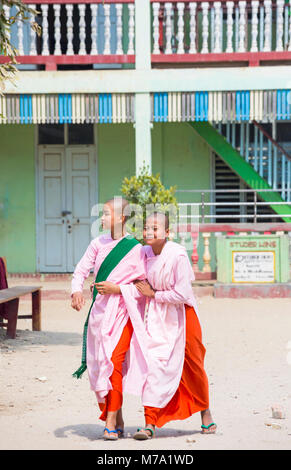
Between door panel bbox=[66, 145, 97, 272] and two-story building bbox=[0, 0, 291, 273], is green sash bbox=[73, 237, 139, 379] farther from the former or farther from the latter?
door panel bbox=[66, 145, 97, 272]

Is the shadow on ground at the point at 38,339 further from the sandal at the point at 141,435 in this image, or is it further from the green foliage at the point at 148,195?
the sandal at the point at 141,435

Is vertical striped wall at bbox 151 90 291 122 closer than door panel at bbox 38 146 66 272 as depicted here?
Yes

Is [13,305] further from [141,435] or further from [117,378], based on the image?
[141,435]

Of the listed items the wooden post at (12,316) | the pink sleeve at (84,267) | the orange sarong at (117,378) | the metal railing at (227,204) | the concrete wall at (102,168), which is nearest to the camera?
the orange sarong at (117,378)

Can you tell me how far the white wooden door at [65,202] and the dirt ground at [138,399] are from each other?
3989mm

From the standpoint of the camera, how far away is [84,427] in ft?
17.1

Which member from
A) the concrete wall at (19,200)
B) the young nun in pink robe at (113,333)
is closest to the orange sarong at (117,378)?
the young nun in pink robe at (113,333)

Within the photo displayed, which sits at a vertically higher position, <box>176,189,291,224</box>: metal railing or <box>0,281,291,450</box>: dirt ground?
<box>176,189,291,224</box>: metal railing

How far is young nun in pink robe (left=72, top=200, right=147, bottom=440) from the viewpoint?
15.8ft

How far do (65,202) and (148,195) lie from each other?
3175 mm

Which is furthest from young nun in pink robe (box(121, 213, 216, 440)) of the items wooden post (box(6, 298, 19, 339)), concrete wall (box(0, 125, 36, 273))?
concrete wall (box(0, 125, 36, 273))

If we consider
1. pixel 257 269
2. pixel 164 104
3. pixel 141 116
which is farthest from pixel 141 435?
pixel 164 104

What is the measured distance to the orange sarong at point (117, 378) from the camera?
4.80 meters

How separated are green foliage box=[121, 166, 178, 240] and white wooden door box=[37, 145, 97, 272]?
8.56ft
